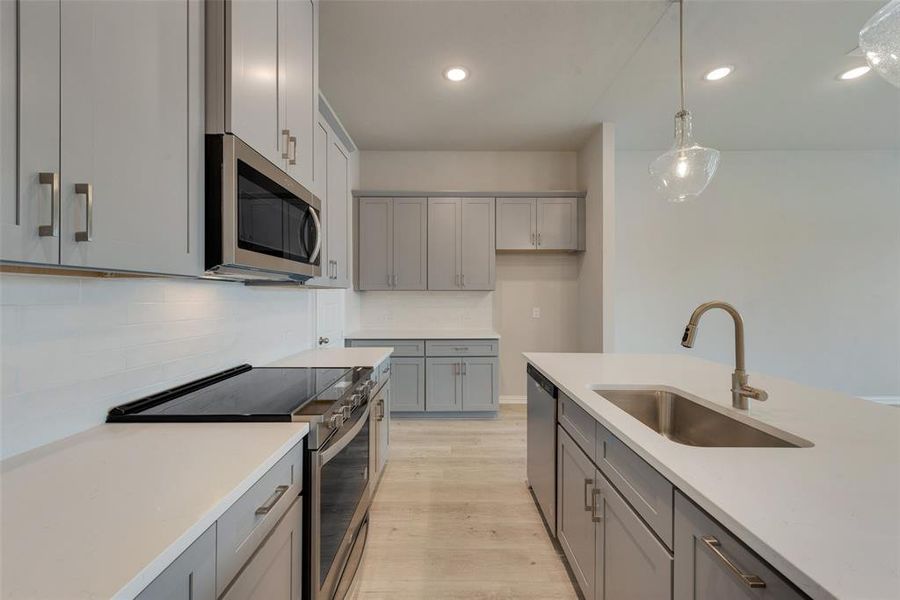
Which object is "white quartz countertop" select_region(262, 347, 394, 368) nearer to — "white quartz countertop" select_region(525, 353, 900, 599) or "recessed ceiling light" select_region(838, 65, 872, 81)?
"white quartz countertop" select_region(525, 353, 900, 599)

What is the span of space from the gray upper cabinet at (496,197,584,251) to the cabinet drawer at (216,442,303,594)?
3.31 meters

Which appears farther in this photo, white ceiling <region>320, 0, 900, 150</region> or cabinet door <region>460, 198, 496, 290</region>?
cabinet door <region>460, 198, 496, 290</region>

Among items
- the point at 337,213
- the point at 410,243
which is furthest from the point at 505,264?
the point at 337,213

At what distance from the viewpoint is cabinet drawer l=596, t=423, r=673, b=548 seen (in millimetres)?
914

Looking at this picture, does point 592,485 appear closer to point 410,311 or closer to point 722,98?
point 410,311

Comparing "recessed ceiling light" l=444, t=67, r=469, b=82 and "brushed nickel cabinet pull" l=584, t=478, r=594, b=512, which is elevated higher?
"recessed ceiling light" l=444, t=67, r=469, b=82

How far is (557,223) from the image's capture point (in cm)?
401

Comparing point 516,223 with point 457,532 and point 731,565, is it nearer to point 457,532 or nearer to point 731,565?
point 457,532

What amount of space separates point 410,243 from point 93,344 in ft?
10.0

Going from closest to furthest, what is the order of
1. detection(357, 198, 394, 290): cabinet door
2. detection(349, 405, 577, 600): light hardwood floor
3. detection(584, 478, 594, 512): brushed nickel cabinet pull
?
detection(584, 478, 594, 512): brushed nickel cabinet pull, detection(349, 405, 577, 600): light hardwood floor, detection(357, 198, 394, 290): cabinet door

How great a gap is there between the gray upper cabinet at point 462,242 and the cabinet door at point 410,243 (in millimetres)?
75

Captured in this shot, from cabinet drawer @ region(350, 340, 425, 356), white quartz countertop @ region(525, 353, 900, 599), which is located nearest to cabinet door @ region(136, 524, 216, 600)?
white quartz countertop @ region(525, 353, 900, 599)

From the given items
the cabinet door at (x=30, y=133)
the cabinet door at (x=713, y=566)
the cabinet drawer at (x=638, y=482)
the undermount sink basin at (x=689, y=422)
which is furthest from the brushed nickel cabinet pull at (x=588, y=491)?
the cabinet door at (x=30, y=133)

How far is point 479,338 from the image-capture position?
3.73 meters
